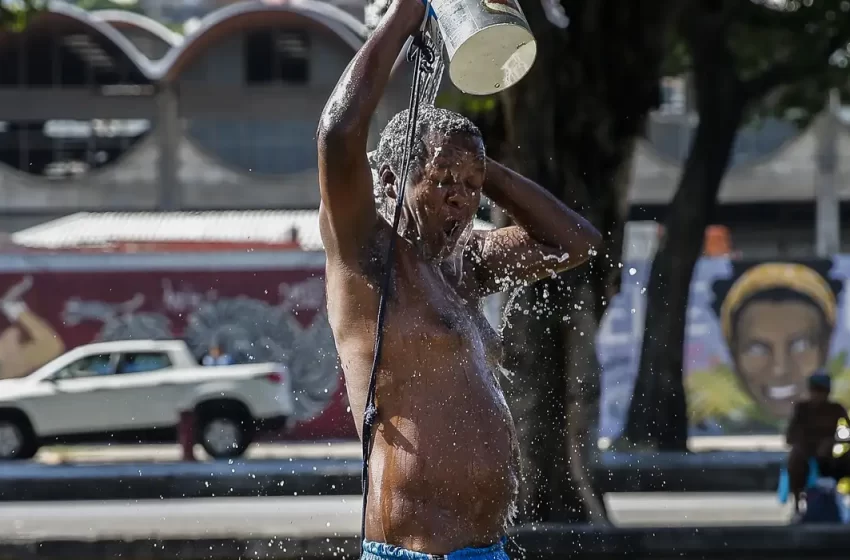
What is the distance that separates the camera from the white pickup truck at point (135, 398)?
50.6ft

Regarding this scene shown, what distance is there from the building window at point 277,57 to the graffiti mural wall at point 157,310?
42.2ft

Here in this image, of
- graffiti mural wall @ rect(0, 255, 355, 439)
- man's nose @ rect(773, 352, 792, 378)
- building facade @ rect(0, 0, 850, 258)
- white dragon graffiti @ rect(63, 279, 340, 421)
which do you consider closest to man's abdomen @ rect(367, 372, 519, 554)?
white dragon graffiti @ rect(63, 279, 340, 421)

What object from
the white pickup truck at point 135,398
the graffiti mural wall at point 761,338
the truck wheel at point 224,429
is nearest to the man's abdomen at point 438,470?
the truck wheel at point 224,429

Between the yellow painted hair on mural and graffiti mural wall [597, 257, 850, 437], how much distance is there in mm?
13

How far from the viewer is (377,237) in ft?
8.80

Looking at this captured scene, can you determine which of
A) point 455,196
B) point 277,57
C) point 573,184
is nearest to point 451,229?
point 455,196

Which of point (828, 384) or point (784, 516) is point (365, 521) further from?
point (784, 516)

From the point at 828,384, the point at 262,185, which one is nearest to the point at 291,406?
the point at 828,384

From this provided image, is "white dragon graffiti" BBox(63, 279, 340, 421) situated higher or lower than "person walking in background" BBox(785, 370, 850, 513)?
lower

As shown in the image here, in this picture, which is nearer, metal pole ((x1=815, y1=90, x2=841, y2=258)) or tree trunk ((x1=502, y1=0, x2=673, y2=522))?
tree trunk ((x1=502, y1=0, x2=673, y2=522))

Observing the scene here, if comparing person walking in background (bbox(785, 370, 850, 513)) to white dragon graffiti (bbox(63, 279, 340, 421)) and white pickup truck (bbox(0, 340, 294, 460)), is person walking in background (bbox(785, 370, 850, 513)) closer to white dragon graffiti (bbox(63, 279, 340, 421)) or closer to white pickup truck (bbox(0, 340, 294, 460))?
white pickup truck (bbox(0, 340, 294, 460))

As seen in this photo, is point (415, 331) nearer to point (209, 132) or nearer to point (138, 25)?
point (209, 132)

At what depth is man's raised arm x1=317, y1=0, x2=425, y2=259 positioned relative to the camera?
8.32ft

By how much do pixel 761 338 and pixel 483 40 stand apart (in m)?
16.0
